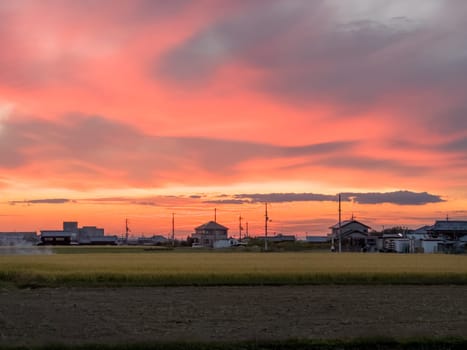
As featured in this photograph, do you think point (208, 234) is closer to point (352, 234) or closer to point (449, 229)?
point (352, 234)

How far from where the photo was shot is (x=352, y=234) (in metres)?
140

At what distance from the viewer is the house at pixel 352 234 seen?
135m

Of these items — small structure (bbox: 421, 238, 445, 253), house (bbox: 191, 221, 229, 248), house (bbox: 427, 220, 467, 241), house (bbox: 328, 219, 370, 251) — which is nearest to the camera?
small structure (bbox: 421, 238, 445, 253)

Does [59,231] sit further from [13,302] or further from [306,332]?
[306,332]

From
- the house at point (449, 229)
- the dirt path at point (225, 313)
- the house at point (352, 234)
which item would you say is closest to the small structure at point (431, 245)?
the house at point (449, 229)

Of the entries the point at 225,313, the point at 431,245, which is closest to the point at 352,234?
the point at 431,245

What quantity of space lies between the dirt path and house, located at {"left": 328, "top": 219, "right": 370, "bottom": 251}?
326ft

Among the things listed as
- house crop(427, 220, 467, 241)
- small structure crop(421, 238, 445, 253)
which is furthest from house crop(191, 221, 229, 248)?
small structure crop(421, 238, 445, 253)

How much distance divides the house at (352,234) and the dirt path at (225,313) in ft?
326

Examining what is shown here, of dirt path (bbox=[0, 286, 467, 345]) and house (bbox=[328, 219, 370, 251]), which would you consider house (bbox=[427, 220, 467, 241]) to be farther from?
dirt path (bbox=[0, 286, 467, 345])

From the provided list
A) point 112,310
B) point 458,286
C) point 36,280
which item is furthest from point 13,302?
point 458,286

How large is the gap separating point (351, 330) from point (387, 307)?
25.1 feet

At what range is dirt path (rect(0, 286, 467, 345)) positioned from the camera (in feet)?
59.2

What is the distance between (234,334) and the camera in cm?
1784
